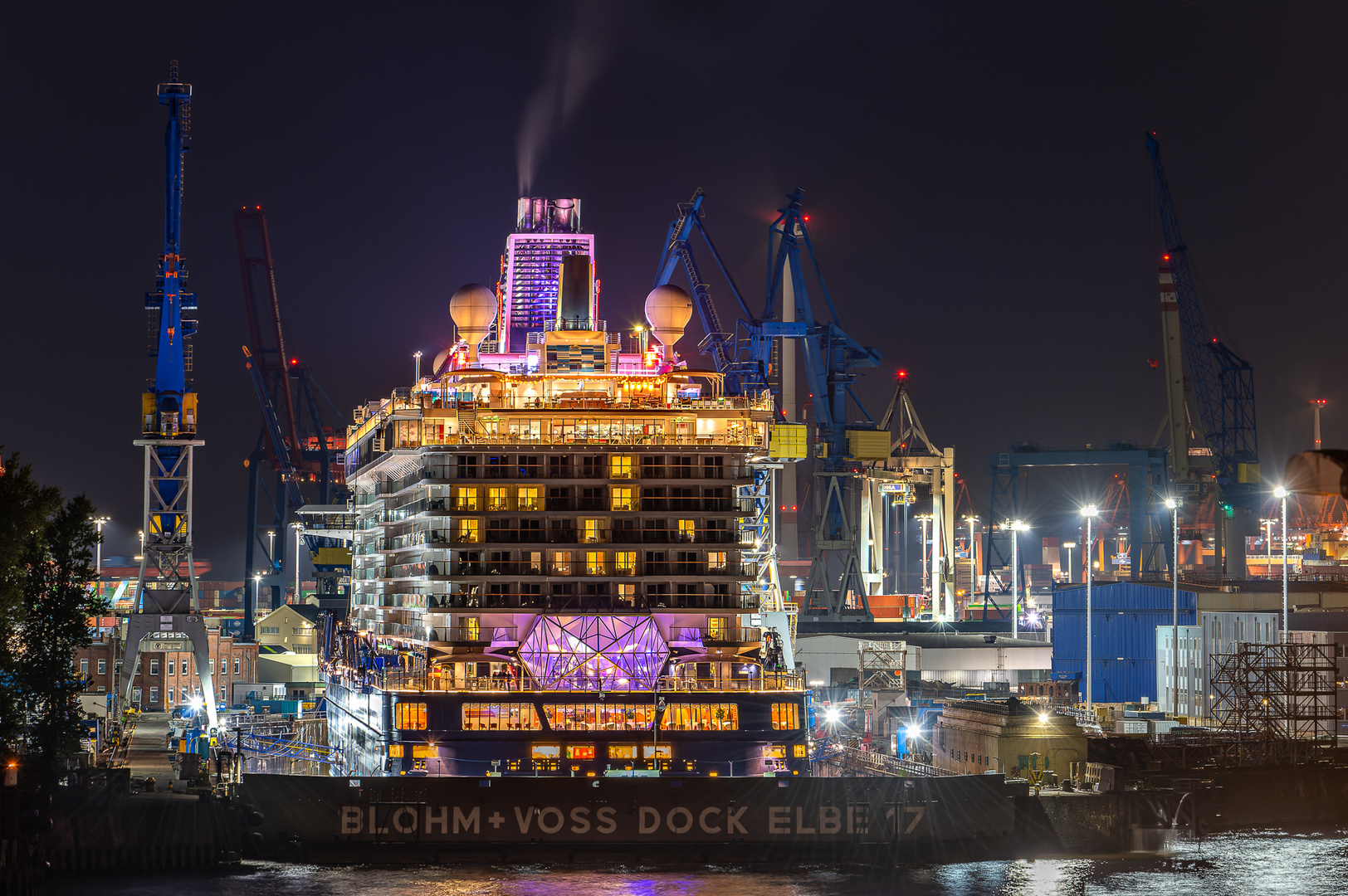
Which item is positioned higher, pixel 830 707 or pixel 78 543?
pixel 78 543

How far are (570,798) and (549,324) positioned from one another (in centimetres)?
2490

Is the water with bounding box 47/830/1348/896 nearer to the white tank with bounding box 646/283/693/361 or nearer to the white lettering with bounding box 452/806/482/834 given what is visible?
the white lettering with bounding box 452/806/482/834

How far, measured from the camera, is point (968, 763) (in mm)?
70750

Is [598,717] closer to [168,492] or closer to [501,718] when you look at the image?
[501,718]

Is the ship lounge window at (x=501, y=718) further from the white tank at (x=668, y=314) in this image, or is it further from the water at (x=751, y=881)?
the white tank at (x=668, y=314)

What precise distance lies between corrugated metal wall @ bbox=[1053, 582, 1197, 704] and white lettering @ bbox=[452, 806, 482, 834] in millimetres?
59192

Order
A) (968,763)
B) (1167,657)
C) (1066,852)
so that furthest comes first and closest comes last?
(1167,657)
(968,763)
(1066,852)

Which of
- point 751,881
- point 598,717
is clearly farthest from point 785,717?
point 598,717

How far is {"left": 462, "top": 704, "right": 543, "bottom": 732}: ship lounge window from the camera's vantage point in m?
55.0

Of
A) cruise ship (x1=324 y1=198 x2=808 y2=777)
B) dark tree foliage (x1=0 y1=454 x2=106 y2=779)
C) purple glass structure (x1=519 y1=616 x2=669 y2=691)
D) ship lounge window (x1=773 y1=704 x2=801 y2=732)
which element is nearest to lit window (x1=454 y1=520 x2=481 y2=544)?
cruise ship (x1=324 y1=198 x2=808 y2=777)

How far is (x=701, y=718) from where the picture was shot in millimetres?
55594

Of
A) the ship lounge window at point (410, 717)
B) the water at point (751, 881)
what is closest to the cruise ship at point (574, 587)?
the ship lounge window at point (410, 717)

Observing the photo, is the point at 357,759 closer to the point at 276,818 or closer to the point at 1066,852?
the point at 276,818

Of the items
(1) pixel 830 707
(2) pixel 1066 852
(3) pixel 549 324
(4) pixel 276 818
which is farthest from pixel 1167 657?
(4) pixel 276 818
